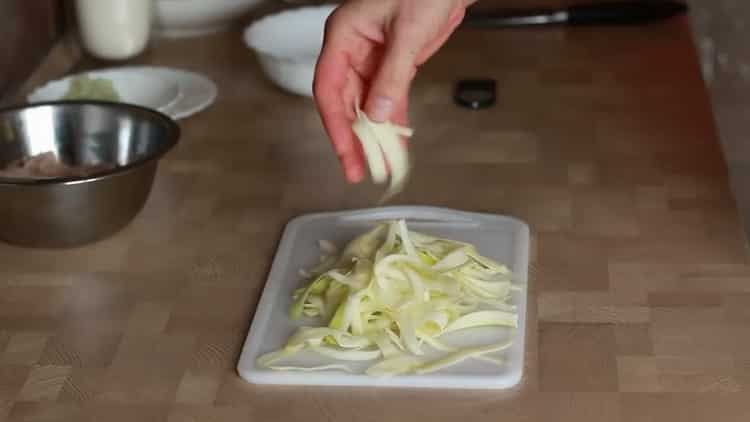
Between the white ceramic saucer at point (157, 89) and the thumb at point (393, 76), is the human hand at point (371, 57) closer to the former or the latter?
the thumb at point (393, 76)

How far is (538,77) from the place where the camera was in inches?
67.2

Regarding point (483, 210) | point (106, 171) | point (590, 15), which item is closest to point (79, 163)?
point (106, 171)

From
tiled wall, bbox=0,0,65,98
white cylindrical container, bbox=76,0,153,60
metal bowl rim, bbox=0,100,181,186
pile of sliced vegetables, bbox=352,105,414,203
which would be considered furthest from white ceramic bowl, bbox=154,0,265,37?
pile of sliced vegetables, bbox=352,105,414,203

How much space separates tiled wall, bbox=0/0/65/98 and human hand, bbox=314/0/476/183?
28.0 inches

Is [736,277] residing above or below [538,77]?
above

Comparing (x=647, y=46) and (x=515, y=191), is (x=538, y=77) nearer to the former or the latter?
(x=647, y=46)

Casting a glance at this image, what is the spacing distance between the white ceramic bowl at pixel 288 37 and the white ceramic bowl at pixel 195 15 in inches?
4.1

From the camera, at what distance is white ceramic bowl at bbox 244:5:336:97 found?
1.67 metres

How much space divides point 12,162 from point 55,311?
0.33 meters

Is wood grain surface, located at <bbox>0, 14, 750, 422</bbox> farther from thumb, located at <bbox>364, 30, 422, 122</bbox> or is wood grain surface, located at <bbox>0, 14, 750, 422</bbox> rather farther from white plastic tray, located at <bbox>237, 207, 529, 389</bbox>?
thumb, located at <bbox>364, 30, 422, 122</bbox>

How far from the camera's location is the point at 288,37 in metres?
1.82

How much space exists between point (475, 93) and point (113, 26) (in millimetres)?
580

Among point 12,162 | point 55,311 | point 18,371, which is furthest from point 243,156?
point 18,371

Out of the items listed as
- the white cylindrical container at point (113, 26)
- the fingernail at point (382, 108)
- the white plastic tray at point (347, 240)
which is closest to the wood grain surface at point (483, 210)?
the white plastic tray at point (347, 240)
